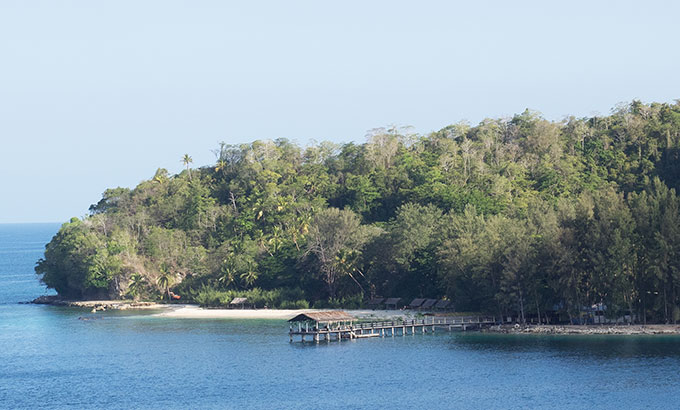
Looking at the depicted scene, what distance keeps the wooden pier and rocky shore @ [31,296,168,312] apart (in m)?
28.1

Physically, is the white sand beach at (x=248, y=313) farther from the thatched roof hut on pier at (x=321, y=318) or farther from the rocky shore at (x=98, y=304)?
the thatched roof hut on pier at (x=321, y=318)

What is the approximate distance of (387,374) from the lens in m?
57.8

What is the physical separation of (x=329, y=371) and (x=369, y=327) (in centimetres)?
1488

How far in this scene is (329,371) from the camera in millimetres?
59125

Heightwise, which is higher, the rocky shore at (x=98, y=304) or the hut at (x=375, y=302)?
the rocky shore at (x=98, y=304)

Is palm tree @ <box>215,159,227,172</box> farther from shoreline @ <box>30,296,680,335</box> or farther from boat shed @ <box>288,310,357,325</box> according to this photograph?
boat shed @ <box>288,310,357,325</box>

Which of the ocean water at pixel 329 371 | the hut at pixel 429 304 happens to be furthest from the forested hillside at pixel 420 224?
the ocean water at pixel 329 371

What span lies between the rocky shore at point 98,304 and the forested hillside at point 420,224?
6.89 ft

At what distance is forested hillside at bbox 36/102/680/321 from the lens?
67.9 m

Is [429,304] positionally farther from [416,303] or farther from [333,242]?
[333,242]

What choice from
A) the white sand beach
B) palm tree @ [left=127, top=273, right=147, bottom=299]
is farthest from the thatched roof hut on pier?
palm tree @ [left=127, top=273, right=147, bottom=299]

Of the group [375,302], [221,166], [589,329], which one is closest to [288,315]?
[375,302]

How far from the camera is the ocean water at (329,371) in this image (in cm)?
5144

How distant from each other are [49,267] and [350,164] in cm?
3987
